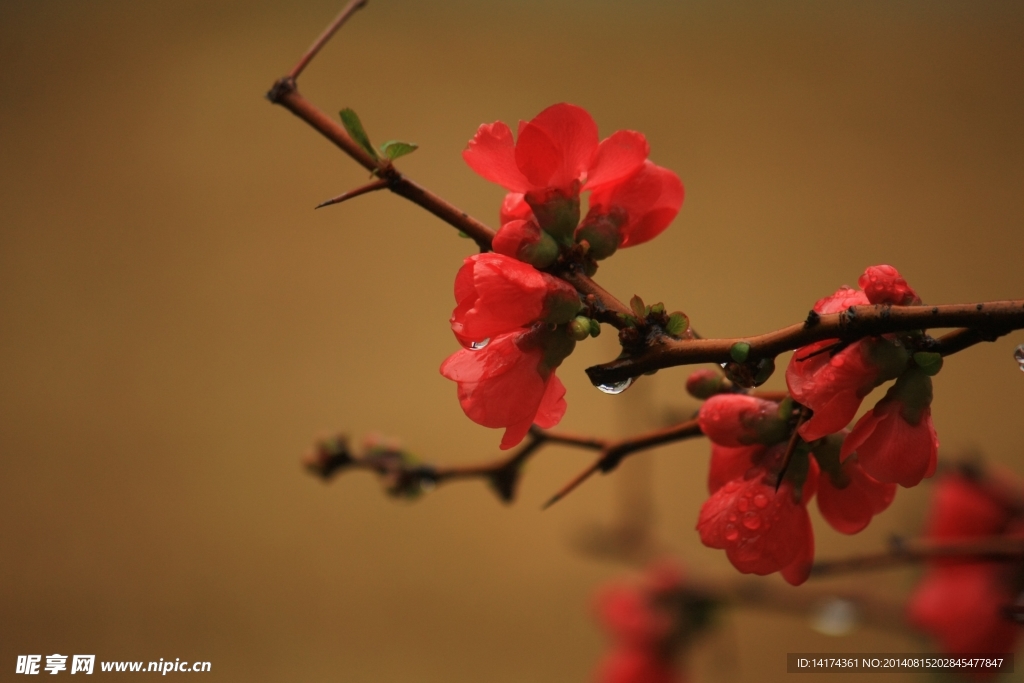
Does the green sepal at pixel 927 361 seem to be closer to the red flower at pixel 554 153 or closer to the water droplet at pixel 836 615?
the red flower at pixel 554 153

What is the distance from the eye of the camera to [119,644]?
4.46 ft

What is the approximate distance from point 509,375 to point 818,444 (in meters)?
0.13

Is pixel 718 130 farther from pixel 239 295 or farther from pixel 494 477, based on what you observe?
pixel 494 477

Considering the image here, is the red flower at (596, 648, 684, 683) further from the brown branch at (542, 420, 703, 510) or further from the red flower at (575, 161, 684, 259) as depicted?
the red flower at (575, 161, 684, 259)

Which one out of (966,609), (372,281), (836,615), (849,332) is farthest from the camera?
(372,281)

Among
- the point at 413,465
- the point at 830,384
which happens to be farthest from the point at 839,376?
the point at 413,465

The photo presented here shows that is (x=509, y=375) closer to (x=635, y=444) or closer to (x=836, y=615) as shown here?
(x=635, y=444)

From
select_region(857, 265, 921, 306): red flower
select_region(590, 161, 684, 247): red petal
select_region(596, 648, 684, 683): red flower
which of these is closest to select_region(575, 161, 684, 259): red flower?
select_region(590, 161, 684, 247): red petal

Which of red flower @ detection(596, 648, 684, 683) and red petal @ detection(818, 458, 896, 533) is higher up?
red petal @ detection(818, 458, 896, 533)

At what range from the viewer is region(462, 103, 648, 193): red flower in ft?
1.00

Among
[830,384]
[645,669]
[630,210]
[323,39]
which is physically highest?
[323,39]

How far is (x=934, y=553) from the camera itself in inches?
19.0

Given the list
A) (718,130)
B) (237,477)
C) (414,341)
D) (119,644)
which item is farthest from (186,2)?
(119,644)

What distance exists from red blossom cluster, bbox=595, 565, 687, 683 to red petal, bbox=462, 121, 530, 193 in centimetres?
66
